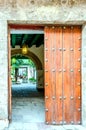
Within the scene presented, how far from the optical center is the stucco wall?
5.45 meters

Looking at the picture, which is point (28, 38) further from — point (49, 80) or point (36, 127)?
point (36, 127)

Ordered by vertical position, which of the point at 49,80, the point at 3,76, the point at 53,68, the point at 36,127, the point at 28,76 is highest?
the point at 53,68

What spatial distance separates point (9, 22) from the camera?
559cm

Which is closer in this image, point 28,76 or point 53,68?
point 53,68

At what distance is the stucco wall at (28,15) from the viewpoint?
545 cm

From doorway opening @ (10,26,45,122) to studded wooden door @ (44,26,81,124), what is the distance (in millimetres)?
586

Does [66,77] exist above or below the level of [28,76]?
above

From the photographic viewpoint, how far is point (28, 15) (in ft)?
18.0

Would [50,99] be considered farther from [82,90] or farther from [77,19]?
[77,19]

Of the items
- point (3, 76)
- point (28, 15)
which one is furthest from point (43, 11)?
point (3, 76)

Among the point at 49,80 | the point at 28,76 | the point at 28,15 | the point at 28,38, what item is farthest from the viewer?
the point at 28,76

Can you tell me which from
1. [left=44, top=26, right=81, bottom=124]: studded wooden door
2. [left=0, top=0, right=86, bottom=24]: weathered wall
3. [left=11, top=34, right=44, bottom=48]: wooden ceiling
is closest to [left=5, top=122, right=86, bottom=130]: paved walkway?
[left=44, top=26, right=81, bottom=124]: studded wooden door

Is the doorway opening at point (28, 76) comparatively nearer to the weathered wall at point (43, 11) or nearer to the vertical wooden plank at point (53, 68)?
the vertical wooden plank at point (53, 68)

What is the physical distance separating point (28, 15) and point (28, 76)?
92.5 ft
